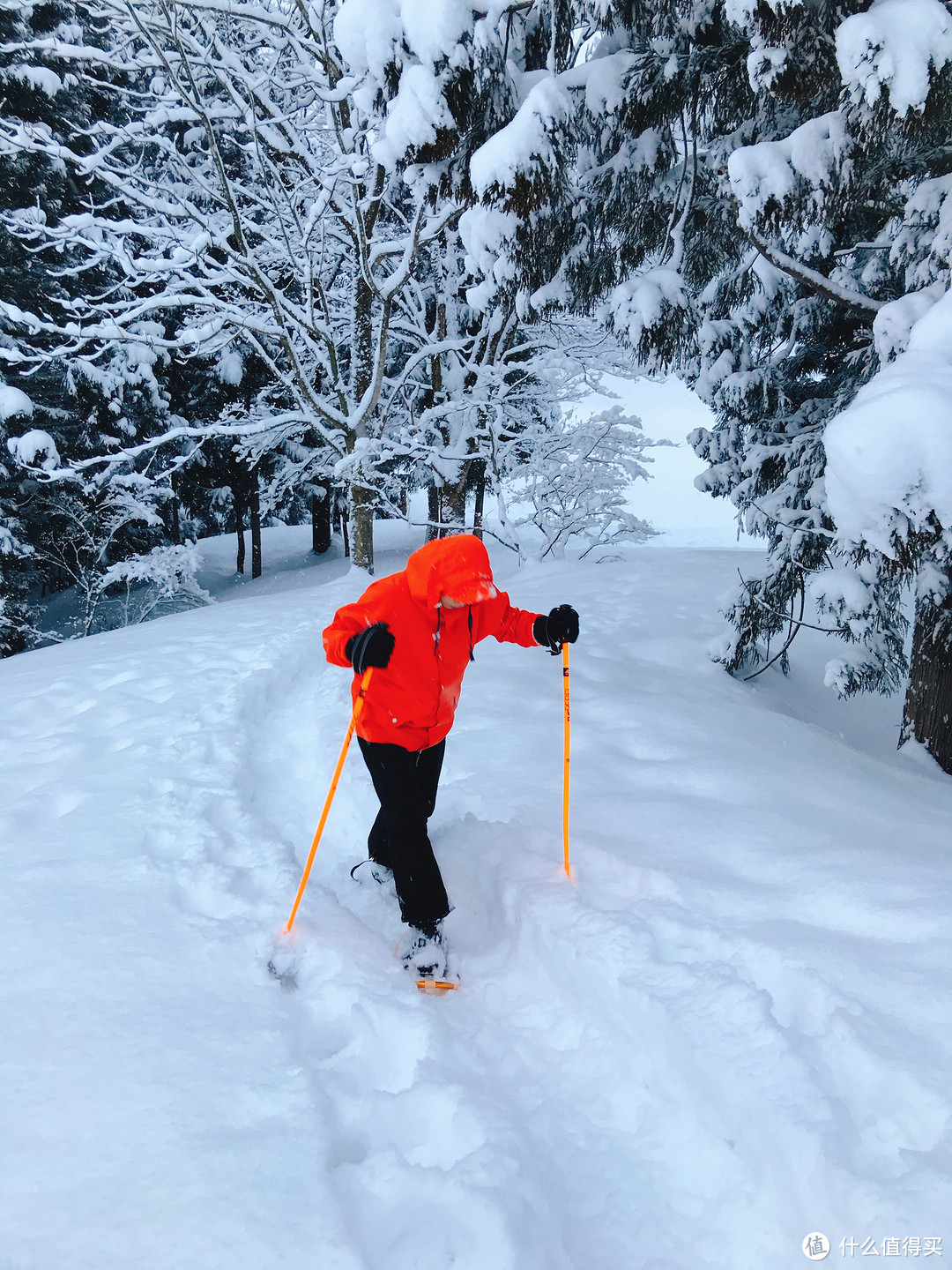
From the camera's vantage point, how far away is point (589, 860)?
3.32 metres

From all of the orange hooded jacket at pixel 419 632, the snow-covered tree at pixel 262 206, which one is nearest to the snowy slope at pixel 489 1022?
the orange hooded jacket at pixel 419 632

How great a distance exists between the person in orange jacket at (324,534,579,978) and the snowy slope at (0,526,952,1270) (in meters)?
0.26

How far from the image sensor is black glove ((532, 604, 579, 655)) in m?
3.35

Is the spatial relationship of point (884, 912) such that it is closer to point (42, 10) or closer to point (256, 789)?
point (256, 789)

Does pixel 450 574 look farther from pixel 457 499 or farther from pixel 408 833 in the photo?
pixel 457 499

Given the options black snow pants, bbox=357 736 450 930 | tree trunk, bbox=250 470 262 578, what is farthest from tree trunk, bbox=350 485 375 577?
black snow pants, bbox=357 736 450 930

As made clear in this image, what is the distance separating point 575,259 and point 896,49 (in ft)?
7.02

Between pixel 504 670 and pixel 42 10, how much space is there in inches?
570

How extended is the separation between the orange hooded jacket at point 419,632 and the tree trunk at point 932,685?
3.92 metres

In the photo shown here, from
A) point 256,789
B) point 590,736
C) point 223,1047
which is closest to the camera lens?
point 223,1047

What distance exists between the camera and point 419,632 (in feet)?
9.75

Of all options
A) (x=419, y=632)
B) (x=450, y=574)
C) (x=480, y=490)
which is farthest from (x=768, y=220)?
(x=480, y=490)

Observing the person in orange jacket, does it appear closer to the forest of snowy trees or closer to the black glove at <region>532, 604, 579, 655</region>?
the black glove at <region>532, 604, 579, 655</region>

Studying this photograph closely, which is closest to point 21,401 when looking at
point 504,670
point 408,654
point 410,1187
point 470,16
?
point 504,670
